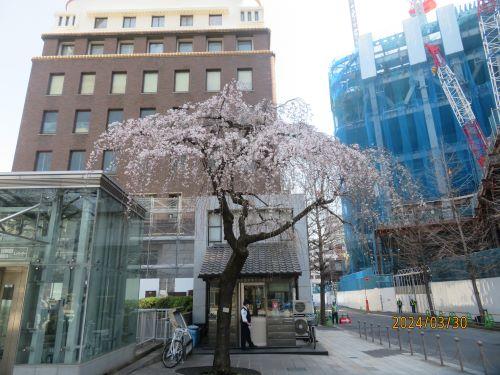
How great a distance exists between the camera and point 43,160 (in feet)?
102

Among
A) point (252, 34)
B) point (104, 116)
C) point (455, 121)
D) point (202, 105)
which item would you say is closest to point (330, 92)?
point (455, 121)

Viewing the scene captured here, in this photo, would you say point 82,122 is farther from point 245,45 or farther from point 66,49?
point 245,45

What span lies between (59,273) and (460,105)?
52035mm

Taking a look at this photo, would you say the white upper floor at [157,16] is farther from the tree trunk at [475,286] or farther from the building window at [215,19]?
the tree trunk at [475,286]

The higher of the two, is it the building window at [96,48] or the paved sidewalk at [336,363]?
the building window at [96,48]

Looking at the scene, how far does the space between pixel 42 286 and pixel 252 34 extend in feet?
104

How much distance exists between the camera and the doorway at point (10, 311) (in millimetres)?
9812

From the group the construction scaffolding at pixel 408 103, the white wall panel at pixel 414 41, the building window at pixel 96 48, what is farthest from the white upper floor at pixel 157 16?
the white wall panel at pixel 414 41

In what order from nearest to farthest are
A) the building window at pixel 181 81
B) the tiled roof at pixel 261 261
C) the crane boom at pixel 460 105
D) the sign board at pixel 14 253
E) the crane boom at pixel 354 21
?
the sign board at pixel 14 253 < the tiled roof at pixel 261 261 < the building window at pixel 181 81 < the crane boom at pixel 460 105 < the crane boom at pixel 354 21

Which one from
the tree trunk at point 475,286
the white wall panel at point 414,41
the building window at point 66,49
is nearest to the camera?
the tree trunk at point 475,286

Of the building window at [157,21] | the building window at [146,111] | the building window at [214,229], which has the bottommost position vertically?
the building window at [214,229]

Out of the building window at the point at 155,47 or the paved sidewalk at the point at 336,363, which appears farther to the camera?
the building window at the point at 155,47

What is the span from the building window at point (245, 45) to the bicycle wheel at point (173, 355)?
29.5m

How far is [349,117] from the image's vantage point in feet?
192
